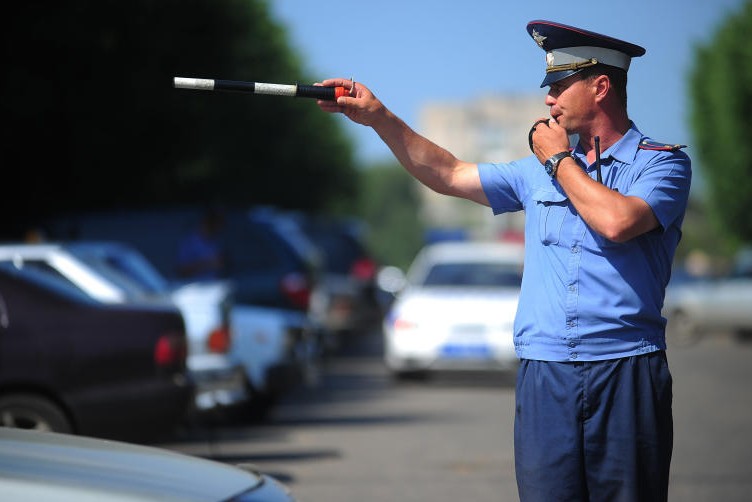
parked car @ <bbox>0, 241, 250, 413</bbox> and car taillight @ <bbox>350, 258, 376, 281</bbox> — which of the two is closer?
parked car @ <bbox>0, 241, 250, 413</bbox>

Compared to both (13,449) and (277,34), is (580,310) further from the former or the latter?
(277,34)

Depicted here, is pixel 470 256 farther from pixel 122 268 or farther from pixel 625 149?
pixel 625 149

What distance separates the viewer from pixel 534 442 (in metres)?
4.19

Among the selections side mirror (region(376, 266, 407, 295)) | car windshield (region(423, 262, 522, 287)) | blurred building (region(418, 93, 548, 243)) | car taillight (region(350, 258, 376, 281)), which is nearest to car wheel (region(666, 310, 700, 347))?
side mirror (region(376, 266, 407, 295))

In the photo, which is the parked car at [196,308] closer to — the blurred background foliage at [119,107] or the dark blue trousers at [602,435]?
the blurred background foliage at [119,107]

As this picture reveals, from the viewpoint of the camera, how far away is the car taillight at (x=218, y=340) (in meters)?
11.6

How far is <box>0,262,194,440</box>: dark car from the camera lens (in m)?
8.94

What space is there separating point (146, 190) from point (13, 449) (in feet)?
77.0

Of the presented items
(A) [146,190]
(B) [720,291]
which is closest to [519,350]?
(A) [146,190]

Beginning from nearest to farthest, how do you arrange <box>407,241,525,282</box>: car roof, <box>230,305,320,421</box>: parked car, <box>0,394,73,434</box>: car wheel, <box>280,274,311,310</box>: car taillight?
<box>0,394,73,434</box>: car wheel
<box>230,305,320,421</box>: parked car
<box>280,274,311,310</box>: car taillight
<box>407,241,525,282</box>: car roof

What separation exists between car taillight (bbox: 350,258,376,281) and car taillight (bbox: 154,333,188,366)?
16.4m

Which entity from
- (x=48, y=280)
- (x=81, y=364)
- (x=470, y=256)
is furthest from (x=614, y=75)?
(x=470, y=256)

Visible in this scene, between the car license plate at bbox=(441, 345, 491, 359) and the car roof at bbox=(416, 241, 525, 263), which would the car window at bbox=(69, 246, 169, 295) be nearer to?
the car license plate at bbox=(441, 345, 491, 359)

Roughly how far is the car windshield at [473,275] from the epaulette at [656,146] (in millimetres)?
13623
